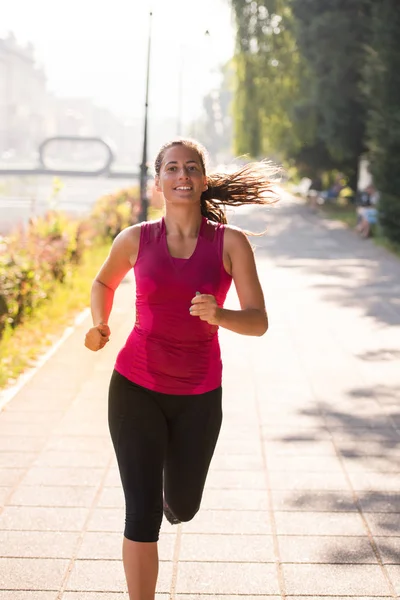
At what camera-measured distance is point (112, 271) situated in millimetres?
3680

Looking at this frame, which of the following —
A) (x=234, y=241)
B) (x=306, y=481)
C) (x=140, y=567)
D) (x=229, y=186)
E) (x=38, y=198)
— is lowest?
(x=38, y=198)

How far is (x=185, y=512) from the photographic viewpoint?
3.65 m

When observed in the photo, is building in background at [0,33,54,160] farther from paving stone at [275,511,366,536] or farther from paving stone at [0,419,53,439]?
paving stone at [275,511,366,536]

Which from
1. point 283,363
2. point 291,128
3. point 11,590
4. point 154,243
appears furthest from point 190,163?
point 291,128

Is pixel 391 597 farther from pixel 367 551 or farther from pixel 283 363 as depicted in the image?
pixel 283 363

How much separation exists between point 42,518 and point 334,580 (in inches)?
61.3

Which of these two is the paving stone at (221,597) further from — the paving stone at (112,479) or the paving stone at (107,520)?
the paving stone at (112,479)

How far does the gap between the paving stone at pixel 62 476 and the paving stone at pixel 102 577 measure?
1.20 m

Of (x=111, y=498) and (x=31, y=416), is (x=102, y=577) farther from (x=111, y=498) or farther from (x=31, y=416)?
(x=31, y=416)

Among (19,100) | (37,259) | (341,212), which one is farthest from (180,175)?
(19,100)

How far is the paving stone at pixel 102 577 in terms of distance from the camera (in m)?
4.03

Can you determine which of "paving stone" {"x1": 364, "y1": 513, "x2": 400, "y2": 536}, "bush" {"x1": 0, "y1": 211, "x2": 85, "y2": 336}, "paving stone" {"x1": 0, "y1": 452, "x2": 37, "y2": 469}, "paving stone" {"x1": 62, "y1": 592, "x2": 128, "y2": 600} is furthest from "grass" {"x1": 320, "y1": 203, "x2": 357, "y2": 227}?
"paving stone" {"x1": 62, "y1": 592, "x2": 128, "y2": 600}

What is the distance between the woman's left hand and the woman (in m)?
0.12

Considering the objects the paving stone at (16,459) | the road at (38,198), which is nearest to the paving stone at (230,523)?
the paving stone at (16,459)
